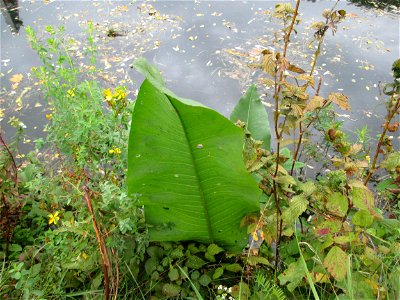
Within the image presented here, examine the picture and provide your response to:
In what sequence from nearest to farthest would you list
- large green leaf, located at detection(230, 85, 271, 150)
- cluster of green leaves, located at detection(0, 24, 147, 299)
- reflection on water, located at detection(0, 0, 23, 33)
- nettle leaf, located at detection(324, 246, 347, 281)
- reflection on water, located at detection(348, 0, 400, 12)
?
1. nettle leaf, located at detection(324, 246, 347, 281)
2. cluster of green leaves, located at detection(0, 24, 147, 299)
3. large green leaf, located at detection(230, 85, 271, 150)
4. reflection on water, located at detection(0, 0, 23, 33)
5. reflection on water, located at detection(348, 0, 400, 12)

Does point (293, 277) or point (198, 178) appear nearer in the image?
point (293, 277)

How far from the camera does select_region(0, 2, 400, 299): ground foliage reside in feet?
4.68

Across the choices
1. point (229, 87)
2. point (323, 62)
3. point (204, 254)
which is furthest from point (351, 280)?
point (323, 62)

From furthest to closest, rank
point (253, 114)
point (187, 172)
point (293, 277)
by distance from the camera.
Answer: point (253, 114) → point (187, 172) → point (293, 277)

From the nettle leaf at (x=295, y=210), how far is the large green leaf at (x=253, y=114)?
0.80 m

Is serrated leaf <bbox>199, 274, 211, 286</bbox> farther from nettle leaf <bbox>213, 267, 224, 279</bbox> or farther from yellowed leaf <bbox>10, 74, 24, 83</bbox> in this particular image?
yellowed leaf <bbox>10, 74, 24, 83</bbox>

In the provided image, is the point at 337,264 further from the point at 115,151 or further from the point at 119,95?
the point at 119,95

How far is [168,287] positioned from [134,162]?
1.99ft

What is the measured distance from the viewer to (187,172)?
1638 millimetres

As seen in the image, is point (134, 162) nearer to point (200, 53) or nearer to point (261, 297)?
point (261, 297)

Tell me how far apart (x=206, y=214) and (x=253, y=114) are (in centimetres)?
74

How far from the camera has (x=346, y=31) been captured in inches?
182

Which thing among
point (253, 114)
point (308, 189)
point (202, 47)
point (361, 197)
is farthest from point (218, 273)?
point (202, 47)

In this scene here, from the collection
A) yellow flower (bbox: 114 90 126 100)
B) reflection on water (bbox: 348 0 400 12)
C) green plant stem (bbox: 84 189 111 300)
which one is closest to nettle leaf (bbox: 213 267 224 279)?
green plant stem (bbox: 84 189 111 300)
